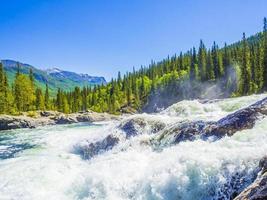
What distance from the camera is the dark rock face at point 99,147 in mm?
25594

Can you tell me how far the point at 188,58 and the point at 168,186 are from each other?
159136mm

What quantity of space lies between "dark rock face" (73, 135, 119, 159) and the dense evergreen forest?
240 feet

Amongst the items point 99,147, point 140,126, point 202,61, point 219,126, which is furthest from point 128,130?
point 202,61

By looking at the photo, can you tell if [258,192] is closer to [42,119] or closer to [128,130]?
[128,130]

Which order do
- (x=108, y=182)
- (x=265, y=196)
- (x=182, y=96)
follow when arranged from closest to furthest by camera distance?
(x=265, y=196), (x=108, y=182), (x=182, y=96)

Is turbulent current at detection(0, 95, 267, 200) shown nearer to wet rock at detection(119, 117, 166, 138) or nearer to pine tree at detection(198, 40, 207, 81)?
wet rock at detection(119, 117, 166, 138)

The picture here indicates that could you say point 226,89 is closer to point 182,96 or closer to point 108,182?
point 182,96

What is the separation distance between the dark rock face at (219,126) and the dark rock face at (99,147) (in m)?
6.16

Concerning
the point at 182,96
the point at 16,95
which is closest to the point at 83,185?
the point at 16,95

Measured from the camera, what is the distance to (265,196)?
318 inches

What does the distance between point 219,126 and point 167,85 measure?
133 m

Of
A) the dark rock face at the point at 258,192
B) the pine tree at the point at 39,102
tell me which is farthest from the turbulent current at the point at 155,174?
the pine tree at the point at 39,102

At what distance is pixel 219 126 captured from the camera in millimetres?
17516

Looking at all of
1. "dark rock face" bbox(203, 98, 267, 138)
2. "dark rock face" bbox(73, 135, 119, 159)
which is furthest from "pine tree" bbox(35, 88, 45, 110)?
"dark rock face" bbox(203, 98, 267, 138)
